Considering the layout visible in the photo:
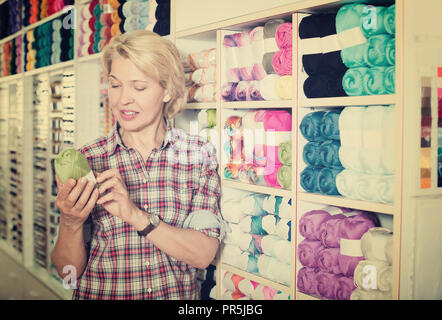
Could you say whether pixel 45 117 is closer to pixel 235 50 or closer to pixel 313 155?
pixel 235 50

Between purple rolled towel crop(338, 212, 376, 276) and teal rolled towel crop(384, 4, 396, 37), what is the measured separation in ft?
1.33

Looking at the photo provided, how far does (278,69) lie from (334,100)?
7.6 inches

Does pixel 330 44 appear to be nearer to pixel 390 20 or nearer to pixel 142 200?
pixel 390 20

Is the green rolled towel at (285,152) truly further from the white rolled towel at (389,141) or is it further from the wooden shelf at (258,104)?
the white rolled towel at (389,141)

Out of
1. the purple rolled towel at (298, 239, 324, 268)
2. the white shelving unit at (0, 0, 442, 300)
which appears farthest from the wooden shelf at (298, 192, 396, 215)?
the purple rolled towel at (298, 239, 324, 268)

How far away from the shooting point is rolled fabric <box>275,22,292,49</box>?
3.59 ft

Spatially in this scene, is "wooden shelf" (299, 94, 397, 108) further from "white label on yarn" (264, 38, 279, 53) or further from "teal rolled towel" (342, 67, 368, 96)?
"white label on yarn" (264, 38, 279, 53)

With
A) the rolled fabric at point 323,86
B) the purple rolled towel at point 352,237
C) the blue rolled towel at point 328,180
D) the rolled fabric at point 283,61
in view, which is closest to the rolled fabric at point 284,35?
the rolled fabric at point 283,61

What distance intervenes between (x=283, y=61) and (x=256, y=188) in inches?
13.6

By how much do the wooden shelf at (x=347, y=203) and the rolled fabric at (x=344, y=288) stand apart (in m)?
0.18

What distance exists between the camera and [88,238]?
3.73ft

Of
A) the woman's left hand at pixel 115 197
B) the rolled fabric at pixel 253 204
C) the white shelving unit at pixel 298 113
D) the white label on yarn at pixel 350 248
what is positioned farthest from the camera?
the rolled fabric at pixel 253 204

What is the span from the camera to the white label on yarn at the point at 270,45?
1.14m

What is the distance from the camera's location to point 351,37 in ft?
3.15
